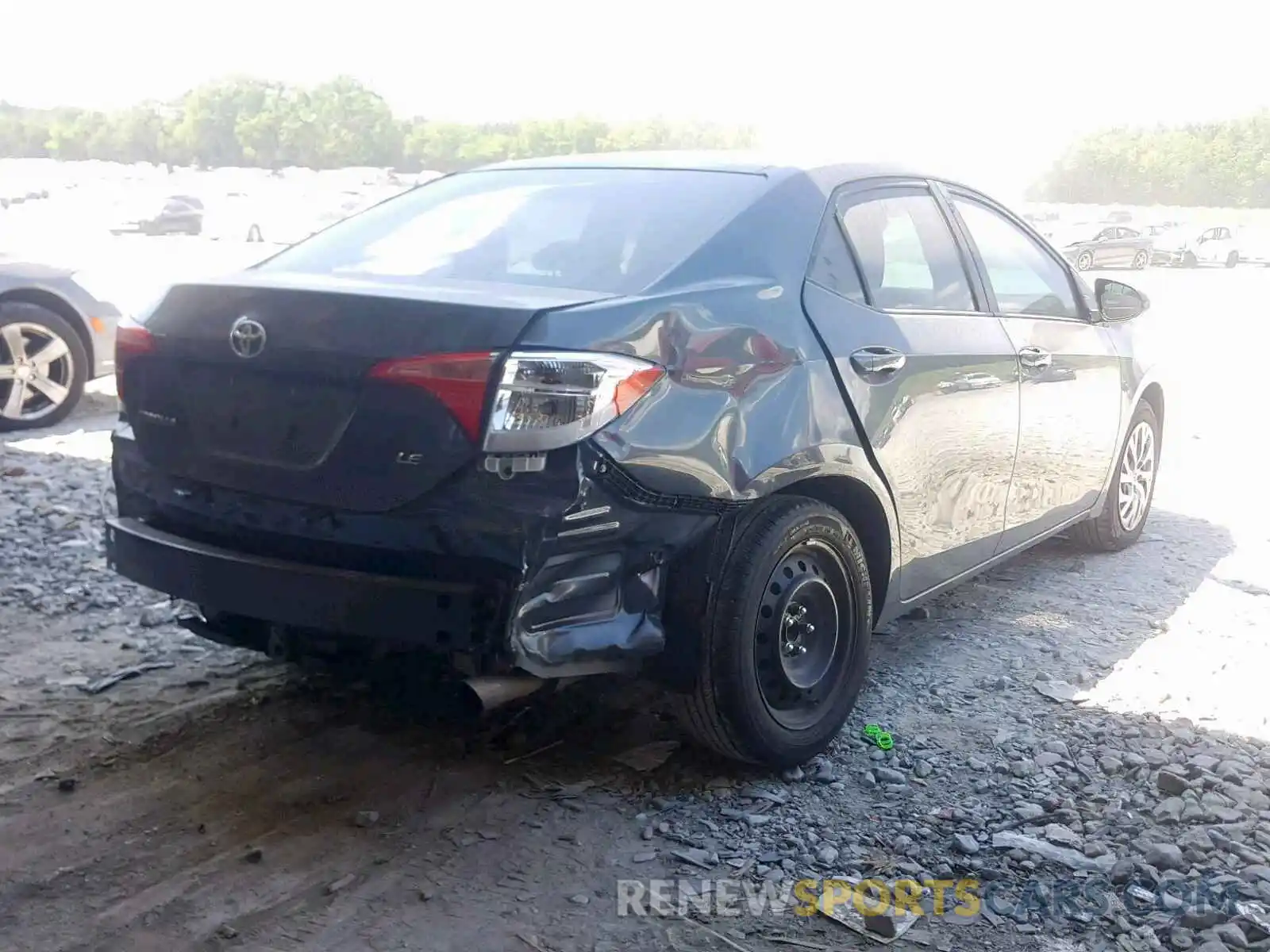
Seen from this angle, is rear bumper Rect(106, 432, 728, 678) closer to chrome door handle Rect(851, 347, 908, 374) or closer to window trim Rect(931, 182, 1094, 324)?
chrome door handle Rect(851, 347, 908, 374)

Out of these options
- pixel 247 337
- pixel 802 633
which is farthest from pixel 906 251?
pixel 247 337

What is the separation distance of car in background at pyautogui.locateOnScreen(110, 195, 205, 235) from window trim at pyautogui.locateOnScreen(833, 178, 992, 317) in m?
13.9

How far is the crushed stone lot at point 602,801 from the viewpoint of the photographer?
106 inches

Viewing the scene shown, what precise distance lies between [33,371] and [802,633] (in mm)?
5833

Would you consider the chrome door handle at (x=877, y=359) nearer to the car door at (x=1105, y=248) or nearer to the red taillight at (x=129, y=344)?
the red taillight at (x=129, y=344)

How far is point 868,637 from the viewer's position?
3607 millimetres

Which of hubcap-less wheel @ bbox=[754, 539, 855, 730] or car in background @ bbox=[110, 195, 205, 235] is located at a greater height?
car in background @ bbox=[110, 195, 205, 235]

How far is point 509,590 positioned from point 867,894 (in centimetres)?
106

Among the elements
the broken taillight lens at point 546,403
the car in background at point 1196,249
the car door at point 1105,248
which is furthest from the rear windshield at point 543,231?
the car in background at point 1196,249

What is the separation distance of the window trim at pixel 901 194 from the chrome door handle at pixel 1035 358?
0.69 feet

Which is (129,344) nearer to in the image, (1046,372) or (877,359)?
(877,359)

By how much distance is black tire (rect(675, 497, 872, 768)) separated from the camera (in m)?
3.09

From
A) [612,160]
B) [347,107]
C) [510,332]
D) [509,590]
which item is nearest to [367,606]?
[509,590]

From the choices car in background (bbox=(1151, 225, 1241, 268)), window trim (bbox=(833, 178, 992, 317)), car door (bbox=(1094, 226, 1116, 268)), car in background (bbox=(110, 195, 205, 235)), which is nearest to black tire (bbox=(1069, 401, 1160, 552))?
window trim (bbox=(833, 178, 992, 317))
